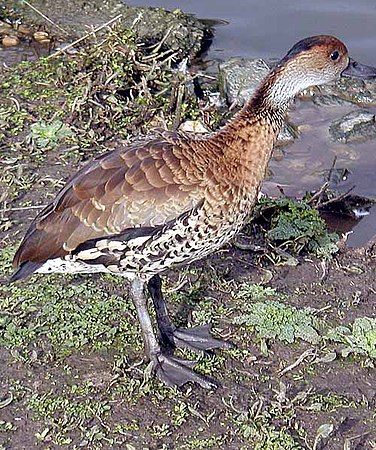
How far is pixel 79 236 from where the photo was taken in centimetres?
398

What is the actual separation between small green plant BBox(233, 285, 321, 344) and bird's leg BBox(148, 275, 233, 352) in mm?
198

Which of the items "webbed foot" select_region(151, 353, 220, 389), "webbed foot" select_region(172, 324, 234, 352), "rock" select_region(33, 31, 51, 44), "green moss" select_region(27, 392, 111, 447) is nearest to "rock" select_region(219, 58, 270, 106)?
"rock" select_region(33, 31, 51, 44)

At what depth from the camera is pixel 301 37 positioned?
327 inches

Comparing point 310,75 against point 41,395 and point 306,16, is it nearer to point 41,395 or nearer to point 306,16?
point 41,395

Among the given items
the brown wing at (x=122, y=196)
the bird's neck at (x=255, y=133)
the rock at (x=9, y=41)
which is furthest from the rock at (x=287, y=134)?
the brown wing at (x=122, y=196)

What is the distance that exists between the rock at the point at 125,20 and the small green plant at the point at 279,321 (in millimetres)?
3687

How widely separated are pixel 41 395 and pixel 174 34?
4.81m

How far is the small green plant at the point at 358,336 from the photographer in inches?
172

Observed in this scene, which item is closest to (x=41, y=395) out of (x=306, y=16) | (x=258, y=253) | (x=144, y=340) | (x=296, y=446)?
(x=144, y=340)

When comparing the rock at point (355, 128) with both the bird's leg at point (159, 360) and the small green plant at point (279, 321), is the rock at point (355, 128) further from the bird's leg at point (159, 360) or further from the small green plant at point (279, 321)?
the bird's leg at point (159, 360)

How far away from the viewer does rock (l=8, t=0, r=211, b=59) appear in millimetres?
8031

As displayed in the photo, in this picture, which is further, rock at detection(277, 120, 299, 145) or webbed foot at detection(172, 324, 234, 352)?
rock at detection(277, 120, 299, 145)

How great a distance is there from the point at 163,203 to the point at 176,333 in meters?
0.83

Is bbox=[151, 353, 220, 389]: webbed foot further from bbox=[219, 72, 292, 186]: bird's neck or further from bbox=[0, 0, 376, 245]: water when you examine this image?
bbox=[0, 0, 376, 245]: water
